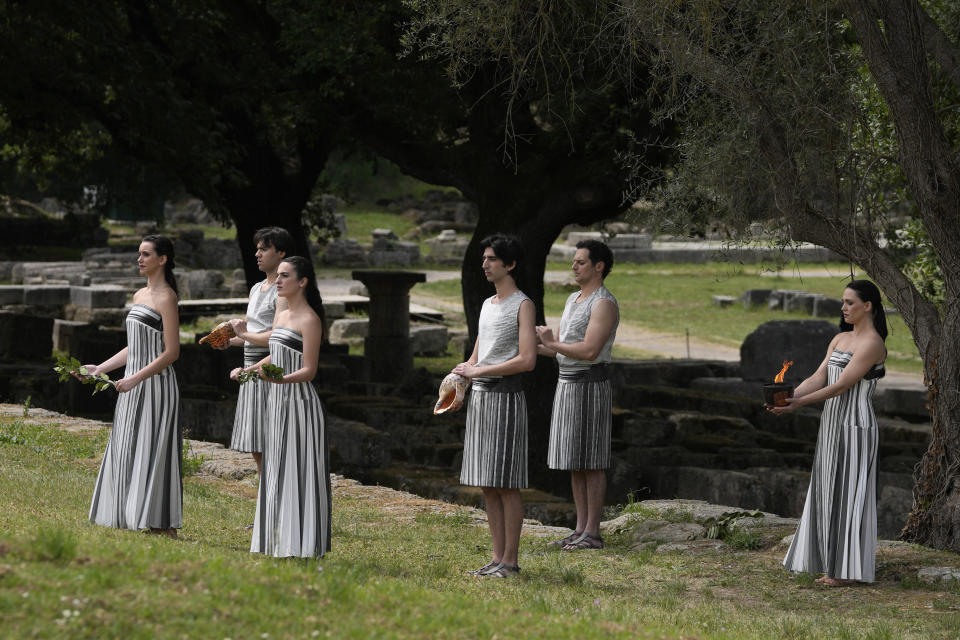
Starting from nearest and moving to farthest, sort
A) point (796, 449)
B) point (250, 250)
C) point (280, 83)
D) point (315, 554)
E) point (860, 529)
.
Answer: point (315, 554) < point (860, 529) < point (796, 449) < point (280, 83) < point (250, 250)

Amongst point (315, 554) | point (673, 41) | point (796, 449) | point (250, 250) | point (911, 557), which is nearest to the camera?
point (315, 554)

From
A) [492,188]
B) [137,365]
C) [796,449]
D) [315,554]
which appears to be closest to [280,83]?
[492,188]

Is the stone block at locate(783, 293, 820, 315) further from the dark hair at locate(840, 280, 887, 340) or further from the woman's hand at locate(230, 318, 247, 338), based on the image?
the woman's hand at locate(230, 318, 247, 338)

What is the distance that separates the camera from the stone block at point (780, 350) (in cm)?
1900

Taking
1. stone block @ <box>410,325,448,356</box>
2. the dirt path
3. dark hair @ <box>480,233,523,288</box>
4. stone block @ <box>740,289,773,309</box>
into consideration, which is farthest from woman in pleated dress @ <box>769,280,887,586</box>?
stone block @ <box>740,289,773,309</box>

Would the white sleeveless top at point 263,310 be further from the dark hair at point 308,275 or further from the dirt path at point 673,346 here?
the dirt path at point 673,346

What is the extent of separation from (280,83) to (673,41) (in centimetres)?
746

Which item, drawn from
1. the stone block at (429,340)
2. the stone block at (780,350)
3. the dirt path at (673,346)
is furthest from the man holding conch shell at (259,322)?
Result: the stone block at (429,340)

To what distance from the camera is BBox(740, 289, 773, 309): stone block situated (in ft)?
105

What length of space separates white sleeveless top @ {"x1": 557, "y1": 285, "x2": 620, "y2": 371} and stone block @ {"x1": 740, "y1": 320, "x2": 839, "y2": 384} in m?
11.4

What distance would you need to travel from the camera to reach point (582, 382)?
8047mm

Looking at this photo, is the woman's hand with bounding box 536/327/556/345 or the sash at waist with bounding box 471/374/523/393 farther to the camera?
the woman's hand with bounding box 536/327/556/345

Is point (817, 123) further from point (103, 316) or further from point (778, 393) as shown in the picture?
point (103, 316)

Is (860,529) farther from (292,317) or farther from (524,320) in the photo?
(292,317)
